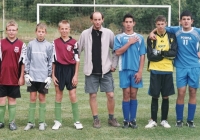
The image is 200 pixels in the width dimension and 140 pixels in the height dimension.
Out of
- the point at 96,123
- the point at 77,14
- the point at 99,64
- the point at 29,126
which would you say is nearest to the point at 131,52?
the point at 99,64

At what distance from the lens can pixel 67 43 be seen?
20.3 feet

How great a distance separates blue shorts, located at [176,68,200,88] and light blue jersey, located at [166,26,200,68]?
0.21 feet

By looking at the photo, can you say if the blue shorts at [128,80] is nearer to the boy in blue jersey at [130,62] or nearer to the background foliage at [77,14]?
the boy in blue jersey at [130,62]

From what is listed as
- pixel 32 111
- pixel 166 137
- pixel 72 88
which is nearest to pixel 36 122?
pixel 32 111

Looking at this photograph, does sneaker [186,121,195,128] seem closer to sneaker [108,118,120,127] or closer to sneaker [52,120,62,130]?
sneaker [108,118,120,127]

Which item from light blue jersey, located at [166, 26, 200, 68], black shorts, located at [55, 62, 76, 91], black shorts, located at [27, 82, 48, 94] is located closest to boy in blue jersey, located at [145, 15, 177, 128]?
light blue jersey, located at [166, 26, 200, 68]

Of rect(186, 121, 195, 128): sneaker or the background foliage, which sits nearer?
rect(186, 121, 195, 128): sneaker

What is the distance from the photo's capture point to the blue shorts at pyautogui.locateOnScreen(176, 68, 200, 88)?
6340 millimetres

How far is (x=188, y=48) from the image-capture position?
20.8 ft

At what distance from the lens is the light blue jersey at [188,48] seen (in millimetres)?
6336

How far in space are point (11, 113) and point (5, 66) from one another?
0.76 m

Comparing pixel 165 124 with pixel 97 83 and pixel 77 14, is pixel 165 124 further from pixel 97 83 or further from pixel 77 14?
pixel 77 14

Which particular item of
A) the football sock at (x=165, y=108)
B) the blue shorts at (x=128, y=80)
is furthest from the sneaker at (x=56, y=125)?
the football sock at (x=165, y=108)

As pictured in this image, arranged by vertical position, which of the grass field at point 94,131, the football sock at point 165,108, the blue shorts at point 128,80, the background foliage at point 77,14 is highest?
the background foliage at point 77,14
